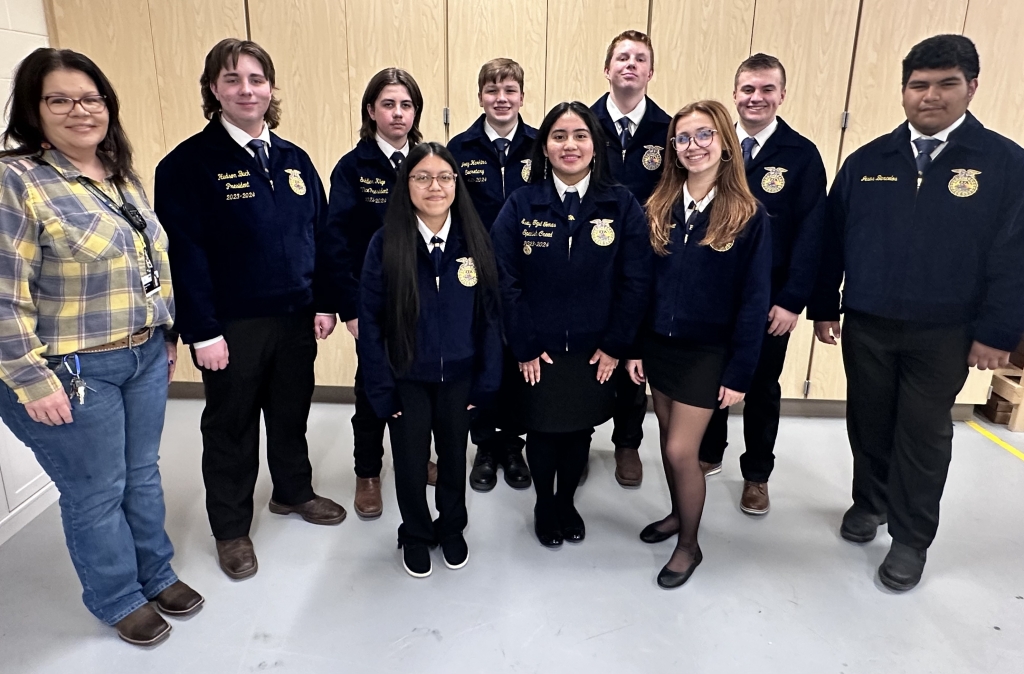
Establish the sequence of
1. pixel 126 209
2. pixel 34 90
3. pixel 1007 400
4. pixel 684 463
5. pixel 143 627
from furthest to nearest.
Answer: pixel 1007 400, pixel 684 463, pixel 143 627, pixel 126 209, pixel 34 90

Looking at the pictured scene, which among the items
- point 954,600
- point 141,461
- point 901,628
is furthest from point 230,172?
point 954,600

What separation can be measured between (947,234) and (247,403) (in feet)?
8.05

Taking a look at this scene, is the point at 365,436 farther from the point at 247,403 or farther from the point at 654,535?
the point at 654,535

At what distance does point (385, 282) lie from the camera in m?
2.02

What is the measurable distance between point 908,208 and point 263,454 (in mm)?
3060

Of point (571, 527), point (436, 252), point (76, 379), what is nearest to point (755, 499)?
point (571, 527)

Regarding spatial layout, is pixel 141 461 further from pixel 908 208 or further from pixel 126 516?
pixel 908 208

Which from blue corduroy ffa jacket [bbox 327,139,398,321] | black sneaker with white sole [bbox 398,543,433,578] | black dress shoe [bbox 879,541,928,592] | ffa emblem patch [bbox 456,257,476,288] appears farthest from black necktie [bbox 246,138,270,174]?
black dress shoe [bbox 879,541,928,592]

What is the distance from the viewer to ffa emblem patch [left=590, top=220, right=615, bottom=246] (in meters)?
2.07

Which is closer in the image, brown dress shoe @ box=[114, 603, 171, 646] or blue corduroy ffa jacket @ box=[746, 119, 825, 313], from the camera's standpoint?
brown dress shoe @ box=[114, 603, 171, 646]

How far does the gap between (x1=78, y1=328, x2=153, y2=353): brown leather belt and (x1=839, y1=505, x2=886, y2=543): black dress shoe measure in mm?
2642

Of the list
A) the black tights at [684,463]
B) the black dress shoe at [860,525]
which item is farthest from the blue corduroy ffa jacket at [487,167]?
the black dress shoe at [860,525]

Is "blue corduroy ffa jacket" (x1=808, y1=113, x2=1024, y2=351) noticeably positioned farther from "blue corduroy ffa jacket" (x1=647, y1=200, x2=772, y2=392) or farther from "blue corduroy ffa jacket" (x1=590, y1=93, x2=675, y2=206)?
"blue corduroy ffa jacket" (x1=590, y1=93, x2=675, y2=206)

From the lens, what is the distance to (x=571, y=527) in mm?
2486
